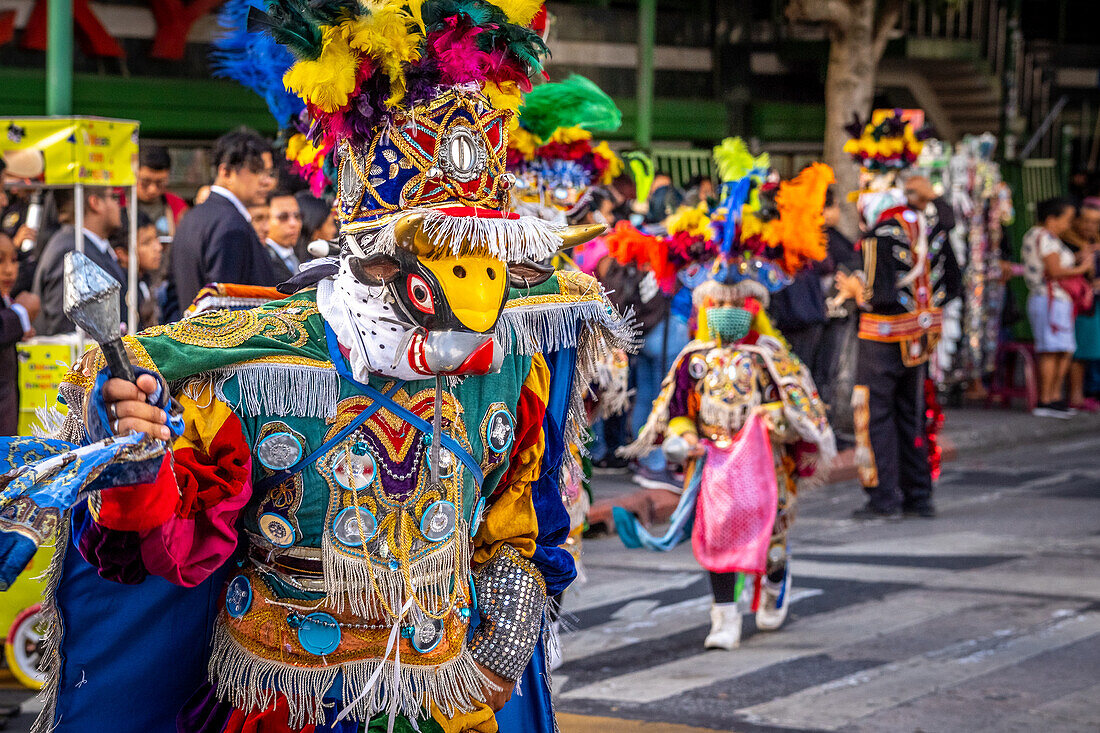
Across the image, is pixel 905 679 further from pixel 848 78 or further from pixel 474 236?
pixel 848 78

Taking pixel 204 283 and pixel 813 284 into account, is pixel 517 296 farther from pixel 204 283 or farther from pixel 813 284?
pixel 813 284

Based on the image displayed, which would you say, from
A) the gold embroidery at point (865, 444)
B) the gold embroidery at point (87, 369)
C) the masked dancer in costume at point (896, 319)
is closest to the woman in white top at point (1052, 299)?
the masked dancer in costume at point (896, 319)

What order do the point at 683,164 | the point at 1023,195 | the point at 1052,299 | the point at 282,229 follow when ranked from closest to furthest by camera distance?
1. the point at 282,229
2. the point at 1052,299
3. the point at 683,164
4. the point at 1023,195

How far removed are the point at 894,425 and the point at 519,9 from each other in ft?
25.0

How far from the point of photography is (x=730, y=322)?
6.99m

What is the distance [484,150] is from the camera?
10.1ft

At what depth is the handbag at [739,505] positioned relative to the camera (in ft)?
22.4

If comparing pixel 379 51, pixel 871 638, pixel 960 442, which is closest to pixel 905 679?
pixel 871 638

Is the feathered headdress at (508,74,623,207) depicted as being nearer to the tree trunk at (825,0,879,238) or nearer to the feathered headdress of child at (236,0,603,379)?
the feathered headdress of child at (236,0,603,379)

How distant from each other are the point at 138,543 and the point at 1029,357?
14338mm

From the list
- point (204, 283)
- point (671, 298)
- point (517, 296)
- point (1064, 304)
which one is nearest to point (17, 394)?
point (204, 283)

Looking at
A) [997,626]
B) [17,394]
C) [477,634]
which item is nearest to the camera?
[477,634]

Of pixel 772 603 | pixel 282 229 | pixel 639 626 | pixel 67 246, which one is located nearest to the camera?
pixel 67 246

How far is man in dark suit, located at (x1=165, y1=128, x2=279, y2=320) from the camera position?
703cm
